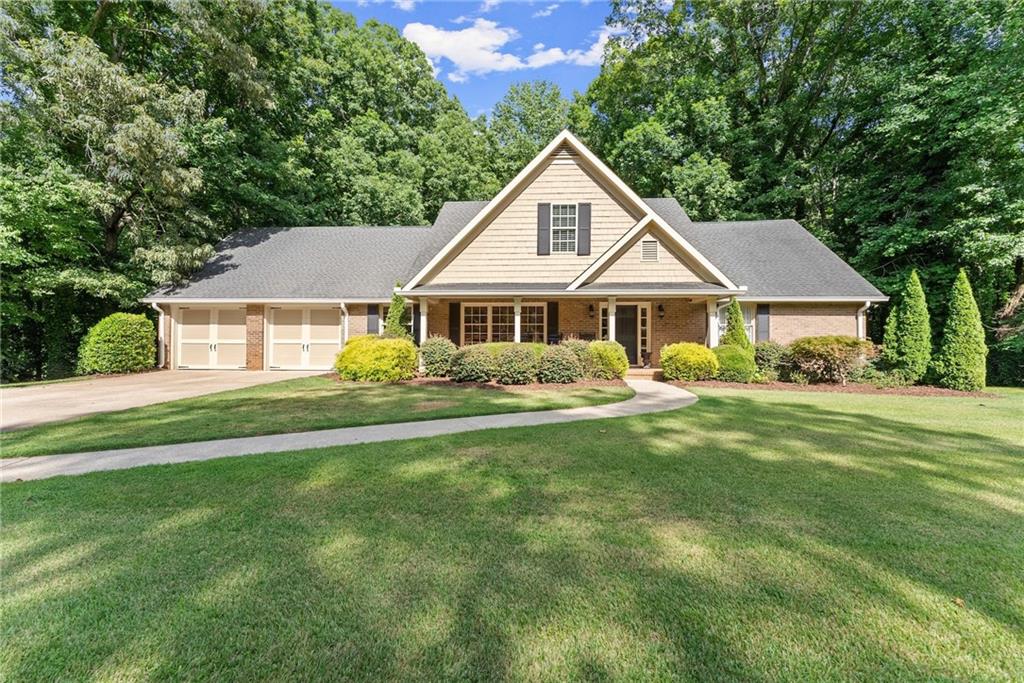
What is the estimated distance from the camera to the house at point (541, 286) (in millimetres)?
14430

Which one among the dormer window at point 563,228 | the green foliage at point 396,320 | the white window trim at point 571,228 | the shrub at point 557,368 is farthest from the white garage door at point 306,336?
the shrub at point 557,368

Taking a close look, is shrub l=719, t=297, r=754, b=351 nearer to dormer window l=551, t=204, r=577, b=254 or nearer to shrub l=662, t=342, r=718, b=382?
shrub l=662, t=342, r=718, b=382

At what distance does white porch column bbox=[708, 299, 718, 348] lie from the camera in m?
14.4

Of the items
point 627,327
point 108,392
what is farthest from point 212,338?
point 627,327

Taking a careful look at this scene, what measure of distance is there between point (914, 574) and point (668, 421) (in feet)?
15.5


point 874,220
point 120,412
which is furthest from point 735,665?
point 874,220

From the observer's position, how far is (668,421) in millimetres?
7582

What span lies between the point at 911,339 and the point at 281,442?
16.7 metres

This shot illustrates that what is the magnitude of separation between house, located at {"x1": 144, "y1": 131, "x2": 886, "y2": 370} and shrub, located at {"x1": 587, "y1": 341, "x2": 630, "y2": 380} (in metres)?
1.59

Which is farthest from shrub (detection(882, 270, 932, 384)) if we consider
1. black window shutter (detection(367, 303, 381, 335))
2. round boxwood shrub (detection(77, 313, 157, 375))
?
round boxwood shrub (detection(77, 313, 157, 375))

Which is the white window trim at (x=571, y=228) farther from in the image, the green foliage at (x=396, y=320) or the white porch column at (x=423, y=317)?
the green foliage at (x=396, y=320)

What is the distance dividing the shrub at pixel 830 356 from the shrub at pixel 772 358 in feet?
1.20

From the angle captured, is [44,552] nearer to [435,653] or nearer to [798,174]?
[435,653]

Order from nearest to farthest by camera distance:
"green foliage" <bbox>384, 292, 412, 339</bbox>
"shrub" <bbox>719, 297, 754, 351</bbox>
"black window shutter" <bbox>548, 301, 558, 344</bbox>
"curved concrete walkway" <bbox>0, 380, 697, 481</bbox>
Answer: "curved concrete walkway" <bbox>0, 380, 697, 481</bbox>
"shrub" <bbox>719, 297, 754, 351</bbox>
"green foliage" <bbox>384, 292, 412, 339</bbox>
"black window shutter" <bbox>548, 301, 558, 344</bbox>
